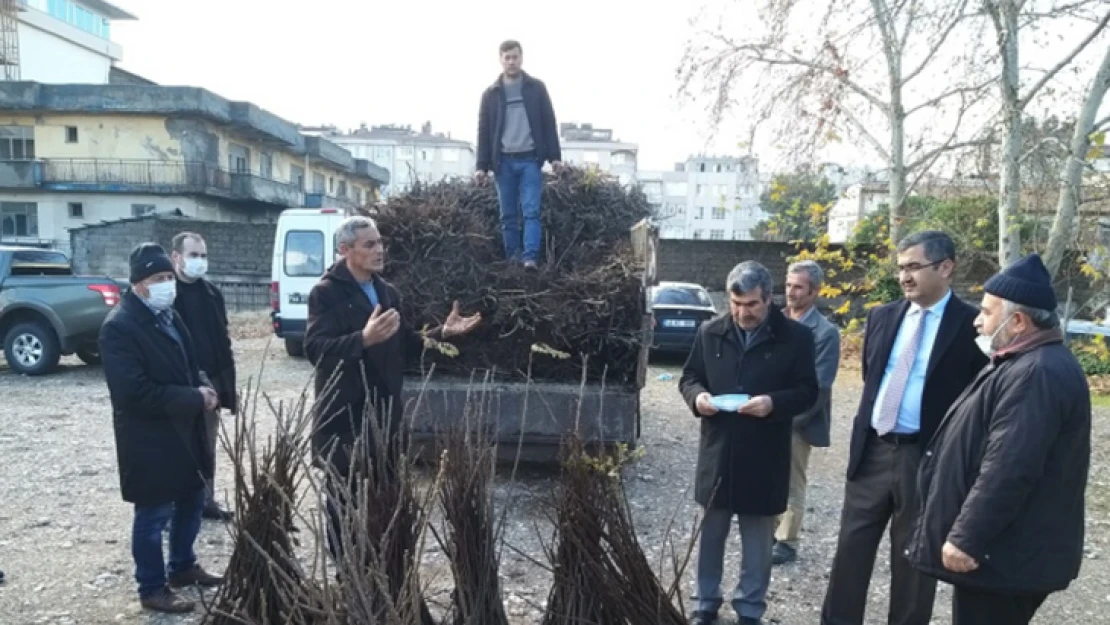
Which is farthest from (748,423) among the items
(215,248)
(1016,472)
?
(215,248)

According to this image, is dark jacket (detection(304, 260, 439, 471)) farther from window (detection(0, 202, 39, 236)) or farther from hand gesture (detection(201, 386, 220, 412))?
window (detection(0, 202, 39, 236))

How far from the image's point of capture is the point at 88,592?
3.70 m

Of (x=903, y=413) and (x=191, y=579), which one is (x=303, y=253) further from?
(x=903, y=413)

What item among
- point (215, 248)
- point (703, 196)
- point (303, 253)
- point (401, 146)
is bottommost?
point (303, 253)

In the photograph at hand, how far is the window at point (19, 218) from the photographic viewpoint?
1231 inches

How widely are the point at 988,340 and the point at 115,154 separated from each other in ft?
112

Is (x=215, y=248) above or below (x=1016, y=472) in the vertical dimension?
above

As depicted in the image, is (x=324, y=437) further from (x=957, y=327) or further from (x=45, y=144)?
(x=45, y=144)

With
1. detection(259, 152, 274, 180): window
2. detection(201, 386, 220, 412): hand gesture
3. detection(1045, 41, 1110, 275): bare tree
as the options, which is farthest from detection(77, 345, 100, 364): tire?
detection(259, 152, 274, 180): window

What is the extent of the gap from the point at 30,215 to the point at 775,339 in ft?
121

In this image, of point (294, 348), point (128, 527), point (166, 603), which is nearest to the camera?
point (166, 603)

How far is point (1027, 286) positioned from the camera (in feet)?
7.95

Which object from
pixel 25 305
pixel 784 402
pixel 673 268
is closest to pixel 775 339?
pixel 784 402

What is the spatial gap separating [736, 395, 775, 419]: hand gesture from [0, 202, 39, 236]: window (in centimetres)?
3657
